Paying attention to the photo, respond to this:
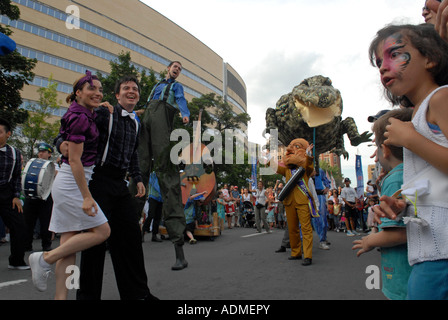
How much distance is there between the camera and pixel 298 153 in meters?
5.03

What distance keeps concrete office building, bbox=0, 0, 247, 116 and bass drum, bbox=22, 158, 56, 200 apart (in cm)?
2208

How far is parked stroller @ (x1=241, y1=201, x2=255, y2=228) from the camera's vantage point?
49.0 ft

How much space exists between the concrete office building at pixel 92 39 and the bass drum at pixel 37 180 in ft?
72.4

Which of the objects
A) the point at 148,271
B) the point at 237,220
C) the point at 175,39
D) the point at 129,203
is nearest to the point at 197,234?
the point at 148,271

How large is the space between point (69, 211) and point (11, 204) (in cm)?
264

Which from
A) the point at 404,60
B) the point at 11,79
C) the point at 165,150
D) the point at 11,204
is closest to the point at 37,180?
the point at 11,204

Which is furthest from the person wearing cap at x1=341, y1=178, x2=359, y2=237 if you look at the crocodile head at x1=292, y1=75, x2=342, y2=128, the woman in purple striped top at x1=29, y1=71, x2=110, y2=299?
the woman in purple striped top at x1=29, y1=71, x2=110, y2=299

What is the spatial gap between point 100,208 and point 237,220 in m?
14.2

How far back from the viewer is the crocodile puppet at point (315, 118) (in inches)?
188

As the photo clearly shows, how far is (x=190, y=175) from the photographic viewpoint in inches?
320

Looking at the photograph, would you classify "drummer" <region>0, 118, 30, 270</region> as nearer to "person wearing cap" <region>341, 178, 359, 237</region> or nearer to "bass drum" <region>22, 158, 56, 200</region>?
"bass drum" <region>22, 158, 56, 200</region>

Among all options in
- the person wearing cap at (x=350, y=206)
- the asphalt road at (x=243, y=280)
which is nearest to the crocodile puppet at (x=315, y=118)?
the asphalt road at (x=243, y=280)
